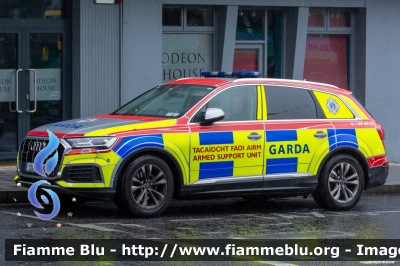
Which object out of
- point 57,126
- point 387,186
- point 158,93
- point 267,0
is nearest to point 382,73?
point 267,0

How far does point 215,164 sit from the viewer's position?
12.0 m

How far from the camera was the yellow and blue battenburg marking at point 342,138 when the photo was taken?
12891 millimetres

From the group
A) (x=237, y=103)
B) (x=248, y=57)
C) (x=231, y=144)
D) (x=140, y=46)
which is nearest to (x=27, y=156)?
(x=231, y=144)

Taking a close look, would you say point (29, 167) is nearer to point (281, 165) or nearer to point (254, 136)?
point (254, 136)

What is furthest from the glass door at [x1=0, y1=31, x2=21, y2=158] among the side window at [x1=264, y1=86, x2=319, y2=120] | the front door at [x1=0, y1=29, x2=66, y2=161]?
the side window at [x1=264, y1=86, x2=319, y2=120]

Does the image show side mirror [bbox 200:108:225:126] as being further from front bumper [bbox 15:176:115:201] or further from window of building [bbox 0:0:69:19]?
window of building [bbox 0:0:69:19]

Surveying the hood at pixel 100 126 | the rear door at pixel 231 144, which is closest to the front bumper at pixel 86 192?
the hood at pixel 100 126

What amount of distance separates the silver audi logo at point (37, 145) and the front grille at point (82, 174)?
1.71 ft

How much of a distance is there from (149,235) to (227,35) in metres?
8.66

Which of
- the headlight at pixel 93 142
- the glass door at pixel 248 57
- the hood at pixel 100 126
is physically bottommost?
the headlight at pixel 93 142

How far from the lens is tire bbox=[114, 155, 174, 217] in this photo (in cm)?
1148

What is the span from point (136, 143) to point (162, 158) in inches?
17.5

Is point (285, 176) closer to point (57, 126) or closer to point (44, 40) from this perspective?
point (57, 126)

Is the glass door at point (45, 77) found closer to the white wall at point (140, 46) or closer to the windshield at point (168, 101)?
the white wall at point (140, 46)
